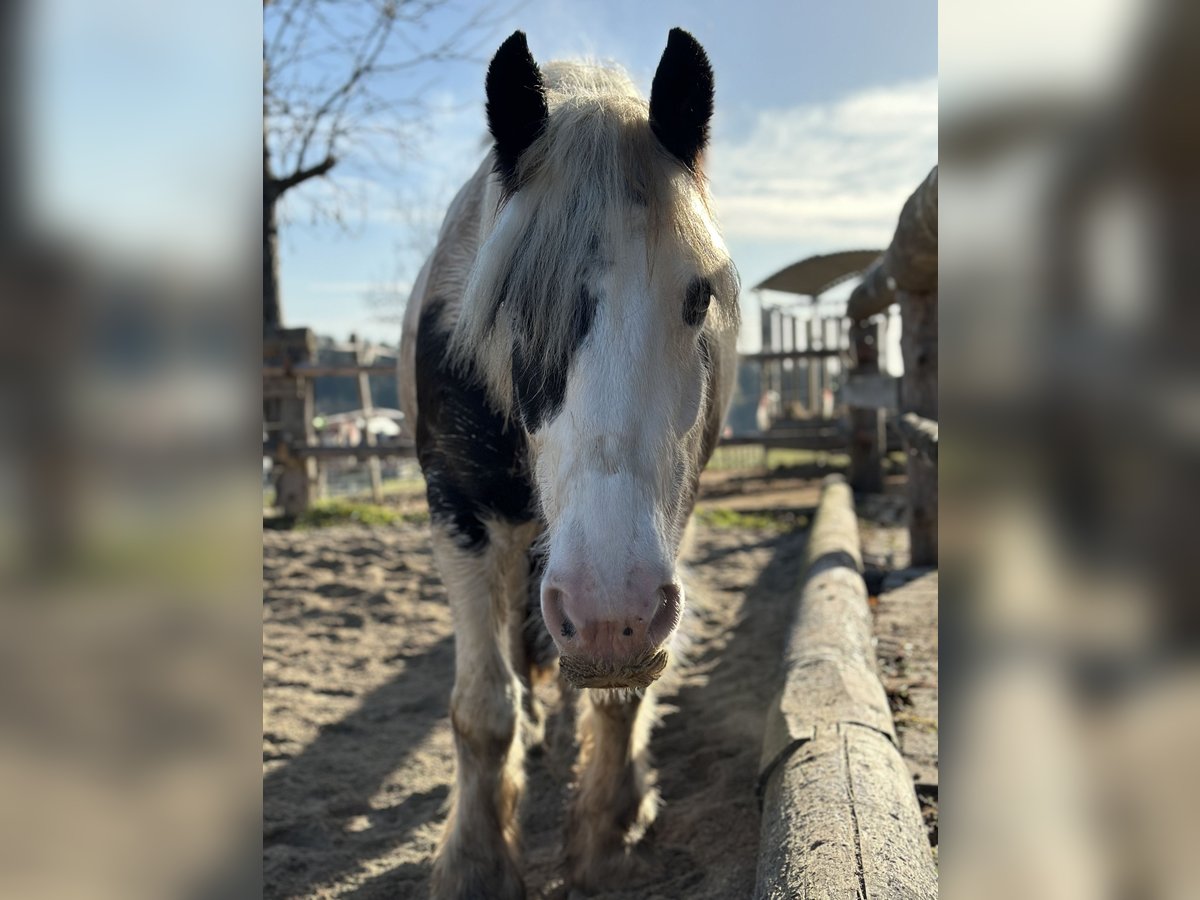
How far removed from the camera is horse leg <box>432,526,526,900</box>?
2.44 metres

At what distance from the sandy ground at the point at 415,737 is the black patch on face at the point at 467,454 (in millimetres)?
1120

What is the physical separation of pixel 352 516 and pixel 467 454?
7129 millimetres

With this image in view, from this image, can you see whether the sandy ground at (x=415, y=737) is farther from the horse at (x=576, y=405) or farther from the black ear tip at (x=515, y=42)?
the black ear tip at (x=515, y=42)

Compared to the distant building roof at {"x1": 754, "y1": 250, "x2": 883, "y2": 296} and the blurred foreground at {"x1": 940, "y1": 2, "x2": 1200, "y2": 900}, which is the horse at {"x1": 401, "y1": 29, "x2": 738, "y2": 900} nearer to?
the blurred foreground at {"x1": 940, "y1": 2, "x2": 1200, "y2": 900}

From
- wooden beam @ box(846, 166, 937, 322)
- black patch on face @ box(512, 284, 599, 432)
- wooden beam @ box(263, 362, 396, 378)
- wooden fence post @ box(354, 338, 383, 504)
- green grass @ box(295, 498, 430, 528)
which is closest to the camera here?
black patch on face @ box(512, 284, 599, 432)

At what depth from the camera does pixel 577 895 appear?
242 centimetres

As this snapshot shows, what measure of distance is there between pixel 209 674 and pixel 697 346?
1.34m

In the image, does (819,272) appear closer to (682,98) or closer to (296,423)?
(296,423)

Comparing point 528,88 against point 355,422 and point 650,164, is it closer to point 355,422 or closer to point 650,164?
point 650,164

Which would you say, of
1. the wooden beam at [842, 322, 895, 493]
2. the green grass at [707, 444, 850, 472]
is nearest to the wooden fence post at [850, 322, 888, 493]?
the wooden beam at [842, 322, 895, 493]

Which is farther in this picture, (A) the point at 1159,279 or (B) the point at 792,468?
(B) the point at 792,468

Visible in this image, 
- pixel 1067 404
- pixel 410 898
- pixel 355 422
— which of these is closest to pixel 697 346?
pixel 1067 404

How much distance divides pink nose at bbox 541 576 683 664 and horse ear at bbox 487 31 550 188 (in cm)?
107

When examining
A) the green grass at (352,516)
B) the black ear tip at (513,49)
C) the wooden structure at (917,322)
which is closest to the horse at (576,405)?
the black ear tip at (513,49)
